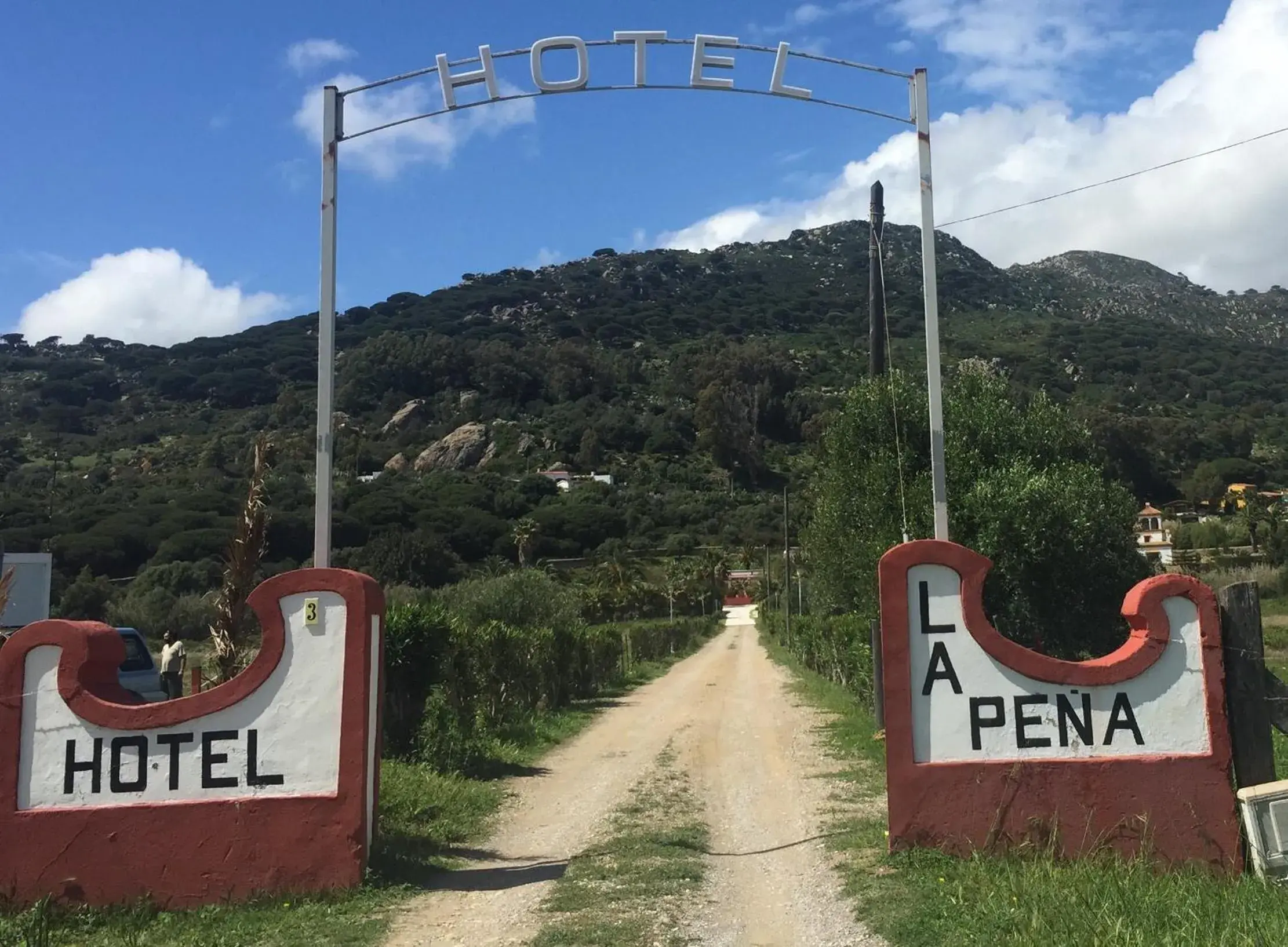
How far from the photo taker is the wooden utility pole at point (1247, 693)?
7227mm

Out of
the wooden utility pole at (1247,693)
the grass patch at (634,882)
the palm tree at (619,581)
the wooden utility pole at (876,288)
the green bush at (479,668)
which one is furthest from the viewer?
the palm tree at (619,581)

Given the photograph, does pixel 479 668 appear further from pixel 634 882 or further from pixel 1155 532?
pixel 1155 532

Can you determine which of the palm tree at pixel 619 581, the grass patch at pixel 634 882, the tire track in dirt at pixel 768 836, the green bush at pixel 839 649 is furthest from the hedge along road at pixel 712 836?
the palm tree at pixel 619 581

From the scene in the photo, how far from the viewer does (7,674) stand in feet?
23.8

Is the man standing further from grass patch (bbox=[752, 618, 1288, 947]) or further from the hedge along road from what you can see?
grass patch (bbox=[752, 618, 1288, 947])

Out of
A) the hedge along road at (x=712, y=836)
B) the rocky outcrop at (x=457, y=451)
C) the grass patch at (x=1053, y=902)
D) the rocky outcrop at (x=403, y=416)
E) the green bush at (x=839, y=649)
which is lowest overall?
the hedge along road at (x=712, y=836)

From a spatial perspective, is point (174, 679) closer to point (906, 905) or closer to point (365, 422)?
point (906, 905)

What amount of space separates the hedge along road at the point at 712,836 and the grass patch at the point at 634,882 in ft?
0.48

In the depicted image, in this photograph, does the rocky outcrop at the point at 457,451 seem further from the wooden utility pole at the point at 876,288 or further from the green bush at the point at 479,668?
the wooden utility pole at the point at 876,288

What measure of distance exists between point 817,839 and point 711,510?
86.3 m

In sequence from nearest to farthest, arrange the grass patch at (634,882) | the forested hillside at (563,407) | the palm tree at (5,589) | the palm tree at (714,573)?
the grass patch at (634,882), the palm tree at (5,589), the forested hillside at (563,407), the palm tree at (714,573)

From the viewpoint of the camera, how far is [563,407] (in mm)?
118438

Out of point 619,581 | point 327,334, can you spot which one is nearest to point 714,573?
point 619,581

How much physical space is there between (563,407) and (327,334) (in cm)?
11048
